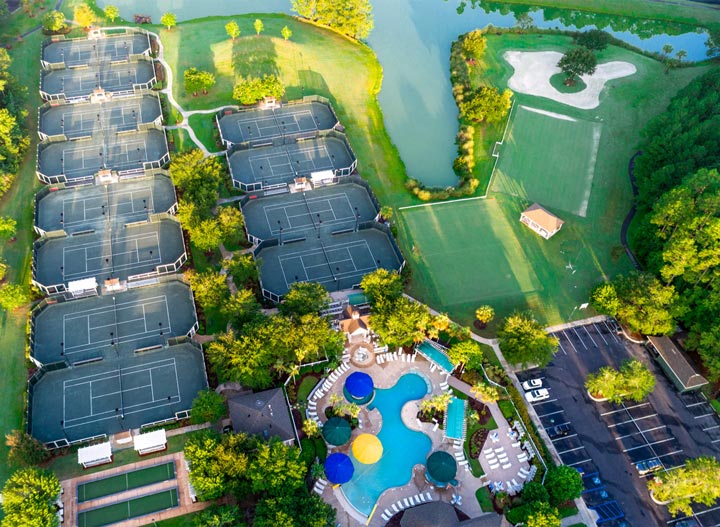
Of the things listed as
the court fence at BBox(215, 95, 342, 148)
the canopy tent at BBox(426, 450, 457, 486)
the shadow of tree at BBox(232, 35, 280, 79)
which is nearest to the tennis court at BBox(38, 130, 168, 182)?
the court fence at BBox(215, 95, 342, 148)

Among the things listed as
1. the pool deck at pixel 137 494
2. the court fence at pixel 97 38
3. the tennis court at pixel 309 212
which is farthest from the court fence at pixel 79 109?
the pool deck at pixel 137 494

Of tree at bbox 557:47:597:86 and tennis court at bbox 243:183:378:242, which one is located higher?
tree at bbox 557:47:597:86

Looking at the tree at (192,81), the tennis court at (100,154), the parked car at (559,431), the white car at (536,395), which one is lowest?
the parked car at (559,431)

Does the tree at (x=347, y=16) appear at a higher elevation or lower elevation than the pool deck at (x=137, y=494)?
higher

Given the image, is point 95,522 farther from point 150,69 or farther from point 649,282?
point 150,69

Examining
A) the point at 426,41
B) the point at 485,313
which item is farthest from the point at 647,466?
the point at 426,41

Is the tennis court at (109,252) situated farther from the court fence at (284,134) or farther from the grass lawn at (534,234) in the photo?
the grass lawn at (534,234)

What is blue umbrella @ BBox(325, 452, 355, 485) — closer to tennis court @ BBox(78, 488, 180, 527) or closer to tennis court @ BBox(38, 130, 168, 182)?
tennis court @ BBox(78, 488, 180, 527)
